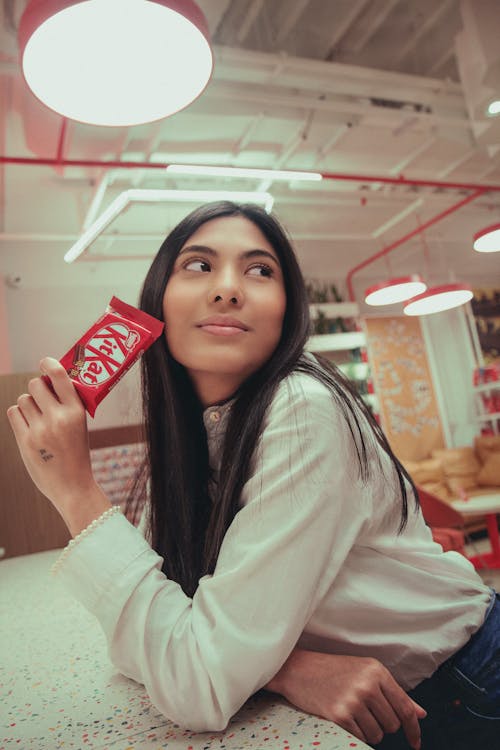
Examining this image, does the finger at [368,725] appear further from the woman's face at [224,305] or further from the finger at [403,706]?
the woman's face at [224,305]

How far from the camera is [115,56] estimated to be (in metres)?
1.70

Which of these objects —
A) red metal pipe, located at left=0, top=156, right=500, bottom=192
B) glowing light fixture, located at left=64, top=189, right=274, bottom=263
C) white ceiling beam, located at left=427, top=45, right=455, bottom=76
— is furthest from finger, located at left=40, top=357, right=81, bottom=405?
white ceiling beam, located at left=427, top=45, right=455, bottom=76

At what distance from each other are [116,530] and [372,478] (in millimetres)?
401

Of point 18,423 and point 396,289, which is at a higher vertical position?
point 396,289

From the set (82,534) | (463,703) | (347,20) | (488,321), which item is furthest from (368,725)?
(488,321)

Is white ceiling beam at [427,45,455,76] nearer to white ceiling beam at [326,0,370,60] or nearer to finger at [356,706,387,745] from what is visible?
white ceiling beam at [326,0,370,60]

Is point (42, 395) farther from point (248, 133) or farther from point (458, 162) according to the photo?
point (458, 162)

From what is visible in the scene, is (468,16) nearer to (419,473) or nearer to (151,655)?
(151,655)

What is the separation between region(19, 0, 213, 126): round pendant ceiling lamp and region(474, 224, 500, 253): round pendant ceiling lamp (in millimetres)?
2930

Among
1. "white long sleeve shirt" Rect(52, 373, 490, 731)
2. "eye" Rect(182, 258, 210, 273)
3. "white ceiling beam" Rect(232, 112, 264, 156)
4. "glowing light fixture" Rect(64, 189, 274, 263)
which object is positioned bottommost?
"white long sleeve shirt" Rect(52, 373, 490, 731)

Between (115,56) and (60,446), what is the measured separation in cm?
143

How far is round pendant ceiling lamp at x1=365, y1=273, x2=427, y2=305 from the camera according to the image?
15.6 feet

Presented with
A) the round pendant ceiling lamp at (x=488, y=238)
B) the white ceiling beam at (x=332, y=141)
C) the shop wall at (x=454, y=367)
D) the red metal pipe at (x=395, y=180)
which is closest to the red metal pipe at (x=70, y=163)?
the red metal pipe at (x=395, y=180)

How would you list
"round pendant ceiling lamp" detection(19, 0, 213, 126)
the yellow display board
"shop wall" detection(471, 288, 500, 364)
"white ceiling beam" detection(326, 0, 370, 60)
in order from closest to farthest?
"round pendant ceiling lamp" detection(19, 0, 213, 126), "white ceiling beam" detection(326, 0, 370, 60), the yellow display board, "shop wall" detection(471, 288, 500, 364)
